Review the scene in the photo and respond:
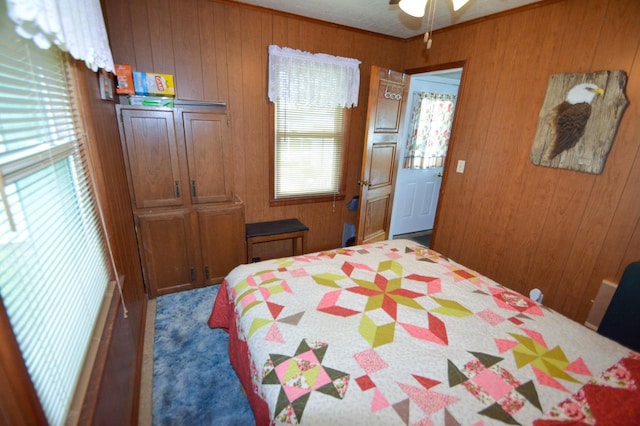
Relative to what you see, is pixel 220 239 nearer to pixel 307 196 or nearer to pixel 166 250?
pixel 166 250

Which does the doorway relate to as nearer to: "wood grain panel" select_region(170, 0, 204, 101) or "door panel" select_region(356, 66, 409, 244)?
"door panel" select_region(356, 66, 409, 244)

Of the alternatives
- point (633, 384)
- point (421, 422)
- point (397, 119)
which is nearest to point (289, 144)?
point (397, 119)

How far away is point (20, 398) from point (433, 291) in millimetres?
1652

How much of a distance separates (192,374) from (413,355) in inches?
54.8

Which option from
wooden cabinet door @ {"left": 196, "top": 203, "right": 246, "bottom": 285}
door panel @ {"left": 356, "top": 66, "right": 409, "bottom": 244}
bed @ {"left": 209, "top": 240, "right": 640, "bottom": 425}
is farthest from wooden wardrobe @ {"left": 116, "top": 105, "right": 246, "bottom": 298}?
door panel @ {"left": 356, "top": 66, "right": 409, "bottom": 244}

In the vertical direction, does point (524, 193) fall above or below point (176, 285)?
above

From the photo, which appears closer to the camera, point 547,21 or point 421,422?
point 421,422

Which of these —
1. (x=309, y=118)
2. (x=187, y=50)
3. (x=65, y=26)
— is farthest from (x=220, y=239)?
(x=65, y=26)

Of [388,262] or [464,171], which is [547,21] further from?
[388,262]

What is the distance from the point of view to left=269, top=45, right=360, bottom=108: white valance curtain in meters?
2.71

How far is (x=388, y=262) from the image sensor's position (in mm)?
1942

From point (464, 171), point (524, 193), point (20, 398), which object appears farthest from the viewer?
point (464, 171)

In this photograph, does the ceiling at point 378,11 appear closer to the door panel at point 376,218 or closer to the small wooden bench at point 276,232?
the door panel at point 376,218

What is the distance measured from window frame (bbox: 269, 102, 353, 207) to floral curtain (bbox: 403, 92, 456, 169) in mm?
1018
